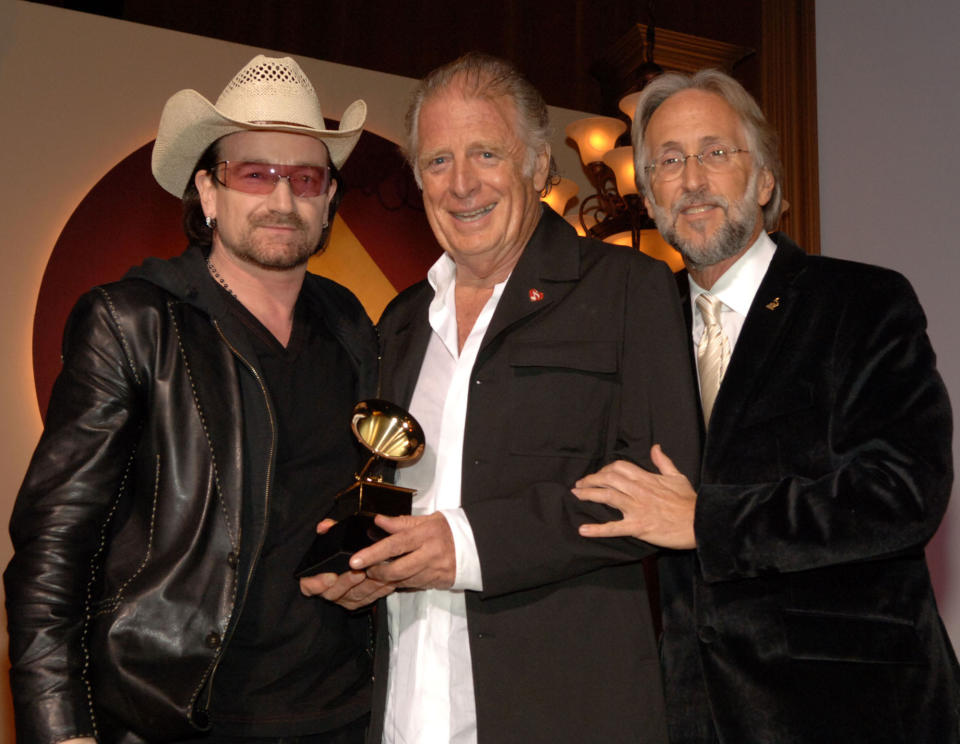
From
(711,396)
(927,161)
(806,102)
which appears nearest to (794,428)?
(711,396)

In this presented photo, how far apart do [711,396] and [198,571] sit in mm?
1211

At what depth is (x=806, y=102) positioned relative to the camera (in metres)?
5.75

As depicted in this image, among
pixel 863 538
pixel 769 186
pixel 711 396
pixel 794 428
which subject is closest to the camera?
pixel 863 538

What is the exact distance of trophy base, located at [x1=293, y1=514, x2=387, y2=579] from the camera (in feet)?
6.46

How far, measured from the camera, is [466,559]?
6.44ft

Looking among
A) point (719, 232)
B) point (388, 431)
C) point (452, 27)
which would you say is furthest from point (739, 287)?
point (452, 27)

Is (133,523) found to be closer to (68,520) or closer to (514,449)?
(68,520)

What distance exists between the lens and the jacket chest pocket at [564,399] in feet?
6.99

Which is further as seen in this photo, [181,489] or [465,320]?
[465,320]

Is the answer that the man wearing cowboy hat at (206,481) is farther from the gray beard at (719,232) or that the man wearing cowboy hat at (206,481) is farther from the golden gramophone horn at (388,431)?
the gray beard at (719,232)

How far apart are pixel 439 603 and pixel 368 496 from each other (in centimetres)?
31

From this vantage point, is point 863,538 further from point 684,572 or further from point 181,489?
point 181,489

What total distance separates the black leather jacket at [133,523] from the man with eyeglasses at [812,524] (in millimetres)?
780

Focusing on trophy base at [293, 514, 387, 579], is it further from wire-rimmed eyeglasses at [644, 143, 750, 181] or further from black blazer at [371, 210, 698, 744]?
wire-rimmed eyeglasses at [644, 143, 750, 181]
